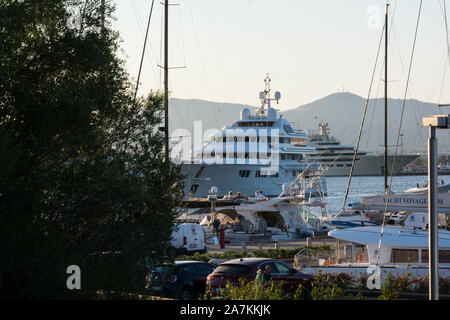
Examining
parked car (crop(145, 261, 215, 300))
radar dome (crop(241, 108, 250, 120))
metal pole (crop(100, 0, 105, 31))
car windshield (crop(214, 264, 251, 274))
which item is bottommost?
parked car (crop(145, 261, 215, 300))

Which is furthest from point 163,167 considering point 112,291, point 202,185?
point 202,185

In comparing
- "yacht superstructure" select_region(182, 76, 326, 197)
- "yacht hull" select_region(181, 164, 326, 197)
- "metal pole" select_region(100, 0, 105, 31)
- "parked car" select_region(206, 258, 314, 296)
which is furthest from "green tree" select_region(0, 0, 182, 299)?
"yacht hull" select_region(181, 164, 326, 197)

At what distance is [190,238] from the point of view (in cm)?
2716

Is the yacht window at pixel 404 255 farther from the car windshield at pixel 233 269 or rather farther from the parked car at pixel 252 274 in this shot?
the car windshield at pixel 233 269

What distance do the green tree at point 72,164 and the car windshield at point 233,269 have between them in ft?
13.5

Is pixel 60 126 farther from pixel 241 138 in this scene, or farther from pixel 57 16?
pixel 241 138

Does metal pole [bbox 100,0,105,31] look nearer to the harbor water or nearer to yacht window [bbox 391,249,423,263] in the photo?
yacht window [bbox 391,249,423,263]

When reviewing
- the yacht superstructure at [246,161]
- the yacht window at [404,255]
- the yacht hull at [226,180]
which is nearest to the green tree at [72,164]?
the yacht window at [404,255]

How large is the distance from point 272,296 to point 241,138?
214 feet

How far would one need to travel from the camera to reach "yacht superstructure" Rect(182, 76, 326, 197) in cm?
7181

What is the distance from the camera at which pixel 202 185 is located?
72.4 meters

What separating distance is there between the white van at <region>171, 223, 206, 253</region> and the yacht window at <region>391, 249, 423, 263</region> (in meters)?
10.7

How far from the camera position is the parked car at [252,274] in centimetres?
1471

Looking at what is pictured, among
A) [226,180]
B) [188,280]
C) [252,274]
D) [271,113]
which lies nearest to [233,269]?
[252,274]
